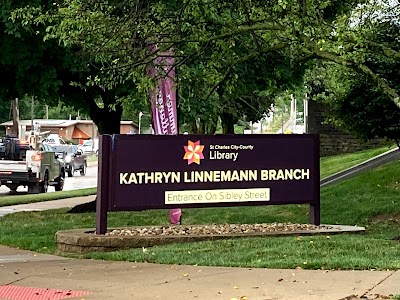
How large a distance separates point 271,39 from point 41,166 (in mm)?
18353

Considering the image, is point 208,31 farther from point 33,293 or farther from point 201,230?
point 33,293

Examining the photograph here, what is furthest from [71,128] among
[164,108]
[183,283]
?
[183,283]

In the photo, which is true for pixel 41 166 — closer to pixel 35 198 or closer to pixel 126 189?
pixel 35 198

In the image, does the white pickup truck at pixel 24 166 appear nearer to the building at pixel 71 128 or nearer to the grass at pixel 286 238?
the grass at pixel 286 238

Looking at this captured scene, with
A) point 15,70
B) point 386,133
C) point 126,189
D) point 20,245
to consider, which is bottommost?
point 20,245

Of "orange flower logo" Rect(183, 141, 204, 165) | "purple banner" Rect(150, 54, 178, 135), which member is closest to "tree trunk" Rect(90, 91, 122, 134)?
"purple banner" Rect(150, 54, 178, 135)

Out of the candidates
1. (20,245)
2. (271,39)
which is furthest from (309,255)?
(20,245)

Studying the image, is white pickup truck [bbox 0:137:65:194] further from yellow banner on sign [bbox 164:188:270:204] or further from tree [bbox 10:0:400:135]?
yellow banner on sign [bbox 164:188:270:204]

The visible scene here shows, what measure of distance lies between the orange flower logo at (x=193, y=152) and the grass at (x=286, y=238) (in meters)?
1.53

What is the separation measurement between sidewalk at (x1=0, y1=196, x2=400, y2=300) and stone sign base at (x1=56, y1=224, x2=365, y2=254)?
4.00 feet

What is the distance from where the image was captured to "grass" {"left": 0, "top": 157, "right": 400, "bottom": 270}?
9.28 m

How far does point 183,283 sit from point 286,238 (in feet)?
11.0

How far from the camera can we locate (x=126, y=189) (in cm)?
1145

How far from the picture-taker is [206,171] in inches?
467
